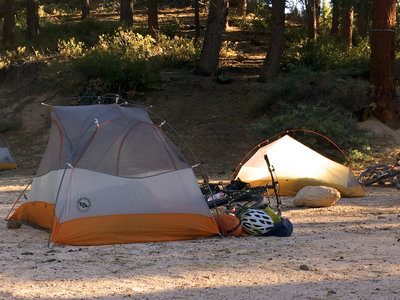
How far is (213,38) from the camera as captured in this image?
68.6 ft

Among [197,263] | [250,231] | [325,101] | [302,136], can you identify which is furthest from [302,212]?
[325,101]

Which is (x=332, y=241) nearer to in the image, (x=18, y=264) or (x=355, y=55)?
(x=18, y=264)

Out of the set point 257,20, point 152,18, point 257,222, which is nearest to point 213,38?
point 152,18

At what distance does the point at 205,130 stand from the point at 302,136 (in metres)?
3.74

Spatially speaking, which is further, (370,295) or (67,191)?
(67,191)

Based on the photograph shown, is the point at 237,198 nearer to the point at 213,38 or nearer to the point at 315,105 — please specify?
the point at 315,105

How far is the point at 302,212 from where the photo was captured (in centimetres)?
1003

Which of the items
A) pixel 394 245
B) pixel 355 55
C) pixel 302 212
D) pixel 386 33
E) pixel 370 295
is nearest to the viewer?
pixel 370 295

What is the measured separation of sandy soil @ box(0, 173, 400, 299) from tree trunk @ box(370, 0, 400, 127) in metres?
9.34

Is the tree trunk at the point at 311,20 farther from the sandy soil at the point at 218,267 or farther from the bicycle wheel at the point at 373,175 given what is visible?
the sandy soil at the point at 218,267

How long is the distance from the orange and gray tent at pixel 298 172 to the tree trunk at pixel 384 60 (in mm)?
6078

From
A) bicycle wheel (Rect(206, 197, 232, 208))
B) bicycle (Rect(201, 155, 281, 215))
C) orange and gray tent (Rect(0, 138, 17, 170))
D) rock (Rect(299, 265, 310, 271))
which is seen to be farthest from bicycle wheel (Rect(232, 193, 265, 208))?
orange and gray tent (Rect(0, 138, 17, 170))

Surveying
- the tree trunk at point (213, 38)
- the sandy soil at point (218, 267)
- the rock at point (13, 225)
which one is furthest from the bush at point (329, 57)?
the rock at point (13, 225)

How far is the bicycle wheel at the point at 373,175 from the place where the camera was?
12.7 meters
